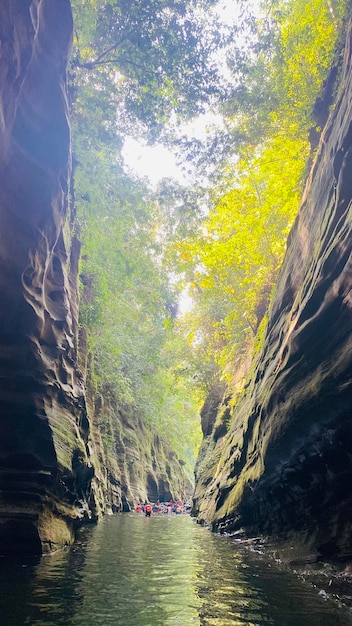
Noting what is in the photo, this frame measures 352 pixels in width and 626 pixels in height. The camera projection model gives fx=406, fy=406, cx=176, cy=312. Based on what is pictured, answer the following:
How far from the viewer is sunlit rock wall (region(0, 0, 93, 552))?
8109mm

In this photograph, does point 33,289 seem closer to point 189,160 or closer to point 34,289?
point 34,289

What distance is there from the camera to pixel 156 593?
19.8ft

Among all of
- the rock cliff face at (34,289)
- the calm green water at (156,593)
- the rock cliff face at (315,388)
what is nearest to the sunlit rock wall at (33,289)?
the rock cliff face at (34,289)

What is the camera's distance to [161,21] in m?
11.0

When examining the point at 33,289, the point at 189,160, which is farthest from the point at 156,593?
→ the point at 189,160

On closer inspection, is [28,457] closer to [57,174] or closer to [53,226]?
[53,226]

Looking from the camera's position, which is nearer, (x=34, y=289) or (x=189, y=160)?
(x=34, y=289)

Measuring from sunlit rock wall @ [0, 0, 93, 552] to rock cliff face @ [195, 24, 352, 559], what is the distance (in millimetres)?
4985

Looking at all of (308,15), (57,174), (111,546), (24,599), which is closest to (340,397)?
(24,599)

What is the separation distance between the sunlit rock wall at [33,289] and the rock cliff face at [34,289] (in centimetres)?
2

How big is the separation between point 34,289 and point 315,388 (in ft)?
21.9

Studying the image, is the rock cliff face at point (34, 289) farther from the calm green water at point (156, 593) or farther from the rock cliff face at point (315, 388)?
the rock cliff face at point (315, 388)

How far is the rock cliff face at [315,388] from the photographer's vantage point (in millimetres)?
6820

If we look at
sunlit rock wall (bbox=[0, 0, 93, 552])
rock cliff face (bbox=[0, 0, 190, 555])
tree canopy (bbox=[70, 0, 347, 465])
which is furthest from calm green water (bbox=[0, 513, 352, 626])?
tree canopy (bbox=[70, 0, 347, 465])
